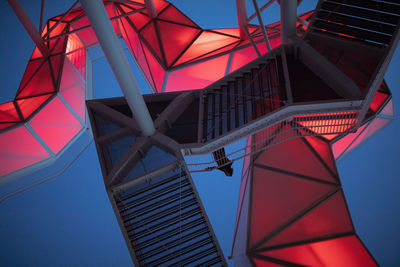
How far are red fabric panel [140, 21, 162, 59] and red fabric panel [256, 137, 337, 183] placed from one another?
854 centimetres

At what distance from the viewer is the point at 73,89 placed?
2114cm

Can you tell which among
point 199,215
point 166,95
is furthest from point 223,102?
point 199,215

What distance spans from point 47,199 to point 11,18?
48.3 feet

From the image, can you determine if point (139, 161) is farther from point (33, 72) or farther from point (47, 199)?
point (47, 199)

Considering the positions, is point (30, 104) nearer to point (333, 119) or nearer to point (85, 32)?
point (85, 32)

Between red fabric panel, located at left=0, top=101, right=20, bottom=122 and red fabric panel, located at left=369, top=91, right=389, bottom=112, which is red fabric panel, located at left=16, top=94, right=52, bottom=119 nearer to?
red fabric panel, located at left=0, top=101, right=20, bottom=122

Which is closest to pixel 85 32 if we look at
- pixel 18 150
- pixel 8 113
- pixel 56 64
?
pixel 56 64

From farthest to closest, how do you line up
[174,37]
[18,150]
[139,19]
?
[139,19]
[174,37]
[18,150]

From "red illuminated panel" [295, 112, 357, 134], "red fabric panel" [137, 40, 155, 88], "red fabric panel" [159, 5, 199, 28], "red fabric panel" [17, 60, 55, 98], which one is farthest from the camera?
"red fabric panel" [159, 5, 199, 28]

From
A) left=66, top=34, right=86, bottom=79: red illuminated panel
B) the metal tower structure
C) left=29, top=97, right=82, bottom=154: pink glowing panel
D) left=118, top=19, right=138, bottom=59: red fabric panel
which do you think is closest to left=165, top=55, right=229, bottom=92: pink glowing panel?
the metal tower structure

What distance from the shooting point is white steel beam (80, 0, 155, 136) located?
947 centimetres

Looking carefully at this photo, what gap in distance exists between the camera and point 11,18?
1093 inches

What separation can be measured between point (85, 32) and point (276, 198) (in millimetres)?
17358

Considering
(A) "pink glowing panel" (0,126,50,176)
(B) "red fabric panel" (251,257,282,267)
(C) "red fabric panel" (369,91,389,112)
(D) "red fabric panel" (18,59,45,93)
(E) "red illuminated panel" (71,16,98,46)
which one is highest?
(E) "red illuminated panel" (71,16,98,46)
